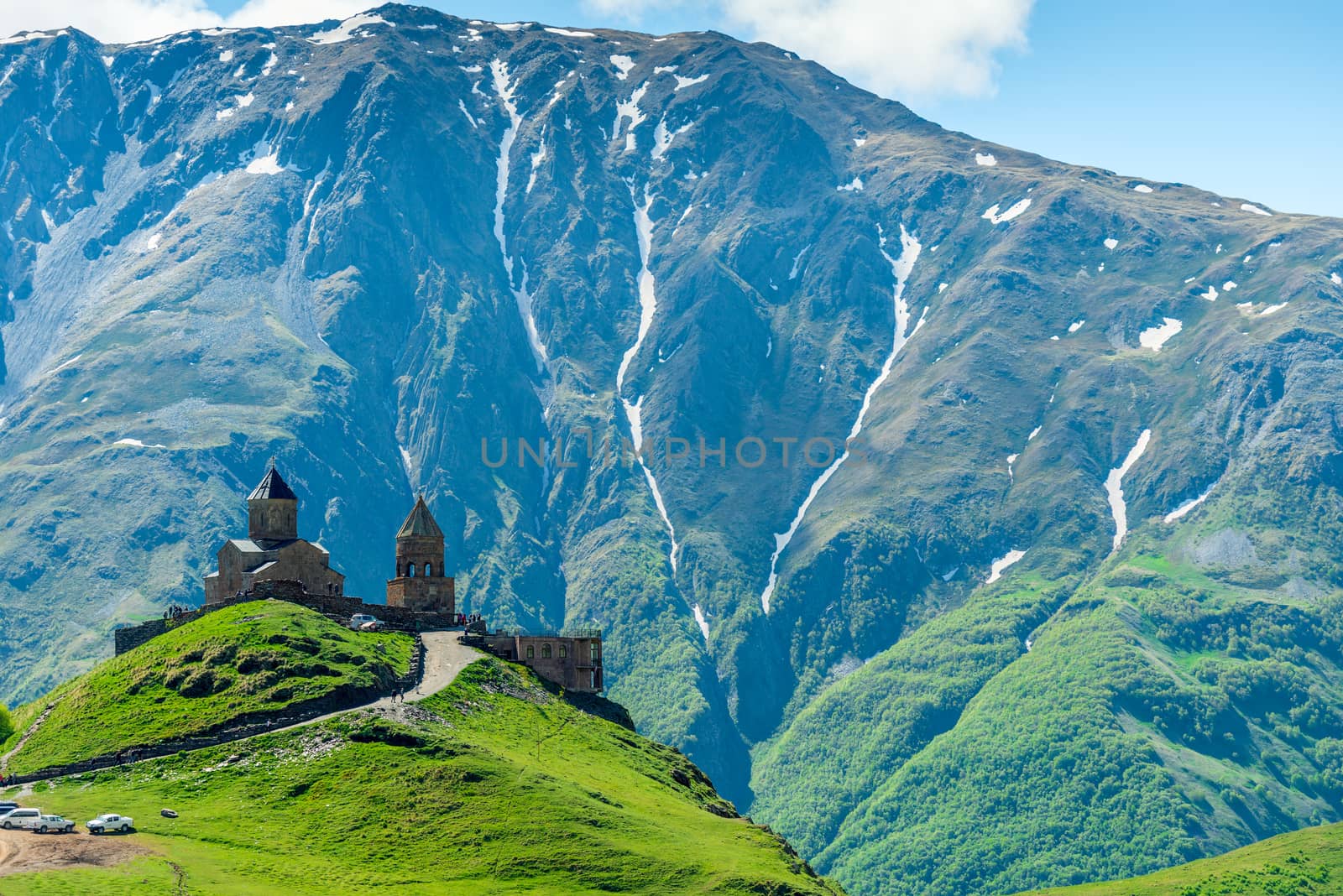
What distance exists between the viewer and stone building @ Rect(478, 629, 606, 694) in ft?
554

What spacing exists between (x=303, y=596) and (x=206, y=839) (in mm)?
48597

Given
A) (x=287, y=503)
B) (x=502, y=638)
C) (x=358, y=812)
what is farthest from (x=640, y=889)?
(x=287, y=503)

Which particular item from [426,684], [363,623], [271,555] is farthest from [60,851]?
[271,555]

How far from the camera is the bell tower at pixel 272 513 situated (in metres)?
177

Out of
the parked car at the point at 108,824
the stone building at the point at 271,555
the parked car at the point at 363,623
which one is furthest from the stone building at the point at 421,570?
the parked car at the point at 108,824

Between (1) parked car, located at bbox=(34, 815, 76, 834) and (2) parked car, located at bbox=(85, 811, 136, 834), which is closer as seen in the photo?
(1) parked car, located at bbox=(34, 815, 76, 834)

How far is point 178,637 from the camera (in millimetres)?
147875

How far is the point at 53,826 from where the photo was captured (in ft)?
349

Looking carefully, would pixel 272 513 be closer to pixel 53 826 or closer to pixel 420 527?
pixel 420 527

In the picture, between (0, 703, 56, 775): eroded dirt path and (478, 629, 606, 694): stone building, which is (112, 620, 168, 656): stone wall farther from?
(478, 629, 606, 694): stone building

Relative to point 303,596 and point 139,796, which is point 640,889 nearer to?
point 139,796

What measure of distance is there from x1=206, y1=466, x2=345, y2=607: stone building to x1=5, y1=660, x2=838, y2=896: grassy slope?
35863 mm

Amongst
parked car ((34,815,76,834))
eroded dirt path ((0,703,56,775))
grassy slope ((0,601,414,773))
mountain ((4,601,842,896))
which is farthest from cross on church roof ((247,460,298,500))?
parked car ((34,815,76,834))

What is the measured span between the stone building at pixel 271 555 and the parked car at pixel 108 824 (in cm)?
6229
